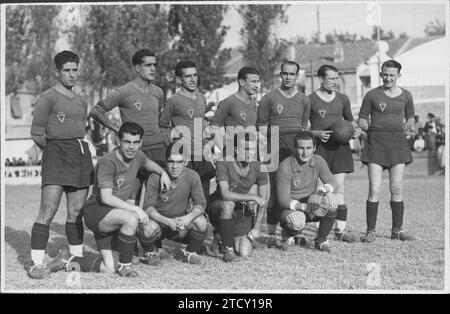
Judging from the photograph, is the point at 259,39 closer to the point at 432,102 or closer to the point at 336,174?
the point at 432,102

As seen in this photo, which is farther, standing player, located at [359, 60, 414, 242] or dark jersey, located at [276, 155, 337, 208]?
standing player, located at [359, 60, 414, 242]

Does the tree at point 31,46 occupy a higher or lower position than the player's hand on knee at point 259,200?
higher

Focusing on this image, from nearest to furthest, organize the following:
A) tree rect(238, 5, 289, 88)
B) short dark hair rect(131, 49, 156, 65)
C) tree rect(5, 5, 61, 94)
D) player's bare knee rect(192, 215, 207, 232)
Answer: player's bare knee rect(192, 215, 207, 232), short dark hair rect(131, 49, 156, 65), tree rect(5, 5, 61, 94), tree rect(238, 5, 289, 88)

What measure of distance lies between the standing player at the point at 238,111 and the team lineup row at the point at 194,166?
1cm

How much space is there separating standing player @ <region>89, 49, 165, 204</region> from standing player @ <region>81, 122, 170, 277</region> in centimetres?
39

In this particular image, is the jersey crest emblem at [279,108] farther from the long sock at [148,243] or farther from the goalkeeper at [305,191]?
the long sock at [148,243]

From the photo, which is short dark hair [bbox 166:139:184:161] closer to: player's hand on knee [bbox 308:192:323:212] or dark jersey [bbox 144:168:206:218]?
dark jersey [bbox 144:168:206:218]

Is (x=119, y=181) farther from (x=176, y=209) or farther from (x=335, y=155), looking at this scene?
(x=335, y=155)

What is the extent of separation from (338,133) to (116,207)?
106 inches

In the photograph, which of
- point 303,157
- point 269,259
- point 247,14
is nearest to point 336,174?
point 303,157

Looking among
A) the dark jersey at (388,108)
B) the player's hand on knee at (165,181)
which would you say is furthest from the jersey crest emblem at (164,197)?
the dark jersey at (388,108)

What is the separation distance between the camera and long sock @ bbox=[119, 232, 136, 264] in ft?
17.7

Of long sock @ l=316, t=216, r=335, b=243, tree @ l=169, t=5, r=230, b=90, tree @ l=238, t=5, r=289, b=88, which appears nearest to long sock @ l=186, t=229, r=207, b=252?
long sock @ l=316, t=216, r=335, b=243

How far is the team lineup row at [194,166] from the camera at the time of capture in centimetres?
552
